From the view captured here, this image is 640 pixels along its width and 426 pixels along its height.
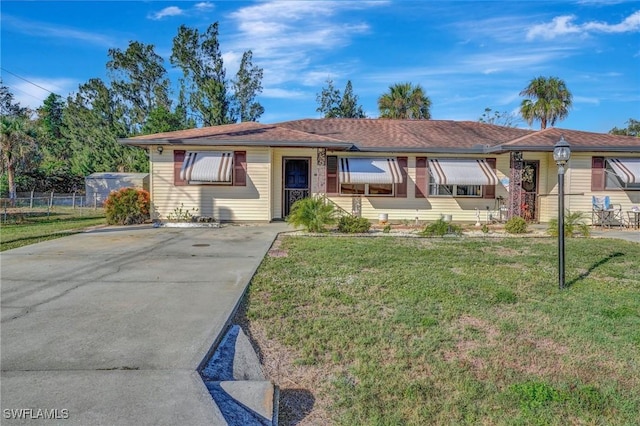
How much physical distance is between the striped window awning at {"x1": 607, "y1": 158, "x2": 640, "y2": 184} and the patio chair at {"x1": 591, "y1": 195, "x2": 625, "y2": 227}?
2.67ft

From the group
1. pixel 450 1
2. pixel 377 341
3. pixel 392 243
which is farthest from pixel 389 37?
pixel 377 341

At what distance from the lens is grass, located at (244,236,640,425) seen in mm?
3141

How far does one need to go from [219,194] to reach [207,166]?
3.56ft

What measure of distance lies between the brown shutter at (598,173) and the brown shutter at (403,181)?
6.36 meters

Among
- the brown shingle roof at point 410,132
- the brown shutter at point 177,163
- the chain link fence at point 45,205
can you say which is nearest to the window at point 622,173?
the brown shingle roof at point 410,132

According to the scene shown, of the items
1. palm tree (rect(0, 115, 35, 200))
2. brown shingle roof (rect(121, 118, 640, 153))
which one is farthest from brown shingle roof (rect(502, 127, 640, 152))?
palm tree (rect(0, 115, 35, 200))

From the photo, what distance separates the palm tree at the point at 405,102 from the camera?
83.9ft

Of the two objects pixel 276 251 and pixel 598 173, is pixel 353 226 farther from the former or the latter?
pixel 598 173

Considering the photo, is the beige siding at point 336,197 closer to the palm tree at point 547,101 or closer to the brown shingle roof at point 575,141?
the brown shingle roof at point 575,141

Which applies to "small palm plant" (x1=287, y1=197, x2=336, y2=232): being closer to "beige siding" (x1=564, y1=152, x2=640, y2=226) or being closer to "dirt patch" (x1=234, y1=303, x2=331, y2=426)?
"dirt patch" (x1=234, y1=303, x2=331, y2=426)

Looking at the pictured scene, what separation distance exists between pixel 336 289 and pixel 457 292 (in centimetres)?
160

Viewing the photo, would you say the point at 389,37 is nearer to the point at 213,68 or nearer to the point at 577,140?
the point at 577,140

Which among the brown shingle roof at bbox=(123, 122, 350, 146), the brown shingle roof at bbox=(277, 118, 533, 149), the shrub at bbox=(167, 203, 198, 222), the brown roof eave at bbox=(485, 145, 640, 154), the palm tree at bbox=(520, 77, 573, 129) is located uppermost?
the palm tree at bbox=(520, 77, 573, 129)

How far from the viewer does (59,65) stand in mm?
23188
